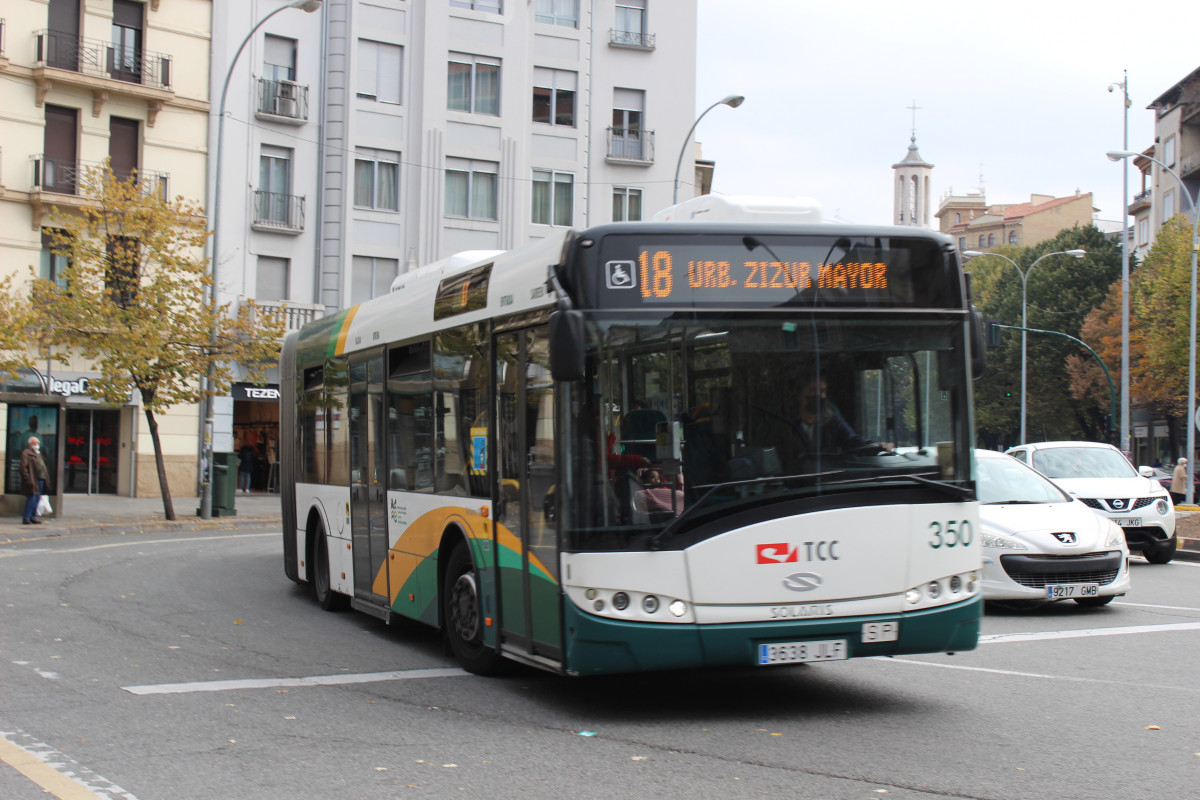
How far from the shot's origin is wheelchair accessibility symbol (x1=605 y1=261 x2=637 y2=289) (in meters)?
7.45

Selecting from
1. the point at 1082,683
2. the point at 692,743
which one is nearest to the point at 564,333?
the point at 692,743

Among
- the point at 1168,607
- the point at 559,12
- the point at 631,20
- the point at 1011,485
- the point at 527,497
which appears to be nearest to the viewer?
the point at 527,497

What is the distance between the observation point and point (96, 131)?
3503 centimetres

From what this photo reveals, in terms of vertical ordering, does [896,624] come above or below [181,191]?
below

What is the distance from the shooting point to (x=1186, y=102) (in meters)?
73.2

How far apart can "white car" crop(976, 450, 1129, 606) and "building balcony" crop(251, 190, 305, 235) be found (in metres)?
28.7

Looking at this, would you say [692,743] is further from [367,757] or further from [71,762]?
[71,762]

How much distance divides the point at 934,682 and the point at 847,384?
248 centimetres

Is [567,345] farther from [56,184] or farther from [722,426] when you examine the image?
[56,184]

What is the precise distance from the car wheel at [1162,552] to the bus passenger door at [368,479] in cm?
1161

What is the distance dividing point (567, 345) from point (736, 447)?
3.48 ft

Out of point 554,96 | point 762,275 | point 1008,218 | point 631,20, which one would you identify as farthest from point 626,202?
point 1008,218

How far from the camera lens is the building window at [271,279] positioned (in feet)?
126

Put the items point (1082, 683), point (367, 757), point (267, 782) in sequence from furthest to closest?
point (1082, 683), point (367, 757), point (267, 782)
